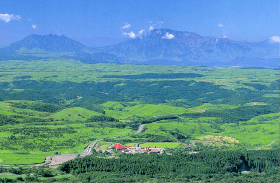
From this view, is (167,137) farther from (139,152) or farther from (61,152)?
(61,152)

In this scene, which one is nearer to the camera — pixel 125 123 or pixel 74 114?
pixel 125 123

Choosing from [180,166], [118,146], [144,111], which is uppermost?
[144,111]

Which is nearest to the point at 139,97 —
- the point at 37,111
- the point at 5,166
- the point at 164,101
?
the point at 164,101

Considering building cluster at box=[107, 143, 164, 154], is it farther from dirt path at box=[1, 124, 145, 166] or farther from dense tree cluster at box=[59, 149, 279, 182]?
dirt path at box=[1, 124, 145, 166]

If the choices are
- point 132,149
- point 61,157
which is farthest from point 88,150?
point 132,149

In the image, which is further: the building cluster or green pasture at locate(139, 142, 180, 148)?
green pasture at locate(139, 142, 180, 148)

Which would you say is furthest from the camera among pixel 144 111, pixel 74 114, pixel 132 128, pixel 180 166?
pixel 144 111

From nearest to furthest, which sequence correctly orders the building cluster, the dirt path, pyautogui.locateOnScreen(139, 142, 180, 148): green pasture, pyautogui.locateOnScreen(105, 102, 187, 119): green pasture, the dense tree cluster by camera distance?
the dense tree cluster < the dirt path < the building cluster < pyautogui.locateOnScreen(139, 142, 180, 148): green pasture < pyautogui.locateOnScreen(105, 102, 187, 119): green pasture

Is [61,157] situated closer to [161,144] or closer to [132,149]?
[132,149]

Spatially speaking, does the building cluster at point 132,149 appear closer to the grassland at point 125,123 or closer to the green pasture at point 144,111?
the grassland at point 125,123

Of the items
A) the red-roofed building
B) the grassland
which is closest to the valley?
the grassland

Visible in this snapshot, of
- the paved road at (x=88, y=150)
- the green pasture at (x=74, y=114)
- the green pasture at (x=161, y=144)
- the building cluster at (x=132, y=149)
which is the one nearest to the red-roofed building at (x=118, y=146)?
the building cluster at (x=132, y=149)

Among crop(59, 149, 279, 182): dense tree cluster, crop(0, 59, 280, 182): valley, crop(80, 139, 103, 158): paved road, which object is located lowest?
crop(59, 149, 279, 182): dense tree cluster
